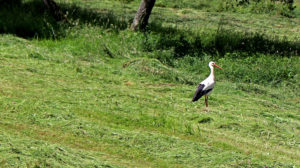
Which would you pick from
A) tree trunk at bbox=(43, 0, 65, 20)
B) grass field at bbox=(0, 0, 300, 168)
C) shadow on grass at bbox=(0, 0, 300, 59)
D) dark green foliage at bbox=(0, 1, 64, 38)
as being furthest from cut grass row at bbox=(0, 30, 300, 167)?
tree trunk at bbox=(43, 0, 65, 20)

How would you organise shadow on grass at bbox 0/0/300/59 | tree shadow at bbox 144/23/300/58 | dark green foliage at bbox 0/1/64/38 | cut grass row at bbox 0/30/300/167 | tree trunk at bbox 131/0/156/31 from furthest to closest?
tree trunk at bbox 131/0/156/31
tree shadow at bbox 144/23/300/58
shadow on grass at bbox 0/0/300/59
dark green foliage at bbox 0/1/64/38
cut grass row at bbox 0/30/300/167

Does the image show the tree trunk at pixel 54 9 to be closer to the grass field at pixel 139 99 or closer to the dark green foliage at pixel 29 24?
the dark green foliage at pixel 29 24

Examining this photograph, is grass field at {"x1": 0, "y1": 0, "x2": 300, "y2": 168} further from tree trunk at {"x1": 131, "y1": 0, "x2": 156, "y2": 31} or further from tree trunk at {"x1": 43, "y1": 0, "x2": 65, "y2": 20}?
tree trunk at {"x1": 43, "y1": 0, "x2": 65, "y2": 20}

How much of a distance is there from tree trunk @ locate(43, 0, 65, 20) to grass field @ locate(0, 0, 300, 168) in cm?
55

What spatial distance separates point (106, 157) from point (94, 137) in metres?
0.59

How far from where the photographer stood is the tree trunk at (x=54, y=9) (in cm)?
1197

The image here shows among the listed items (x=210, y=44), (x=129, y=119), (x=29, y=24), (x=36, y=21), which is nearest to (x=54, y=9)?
(x=36, y=21)

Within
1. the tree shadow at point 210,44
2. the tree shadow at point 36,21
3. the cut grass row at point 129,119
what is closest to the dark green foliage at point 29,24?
the tree shadow at point 36,21

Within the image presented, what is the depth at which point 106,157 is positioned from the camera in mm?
4254

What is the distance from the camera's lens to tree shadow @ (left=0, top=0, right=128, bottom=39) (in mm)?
10750

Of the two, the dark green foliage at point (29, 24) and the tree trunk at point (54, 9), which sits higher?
the tree trunk at point (54, 9)

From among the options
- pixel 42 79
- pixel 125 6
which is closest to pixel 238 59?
pixel 42 79

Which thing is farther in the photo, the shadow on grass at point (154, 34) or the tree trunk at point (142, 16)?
the tree trunk at point (142, 16)

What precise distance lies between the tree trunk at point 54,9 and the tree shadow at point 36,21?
13cm
